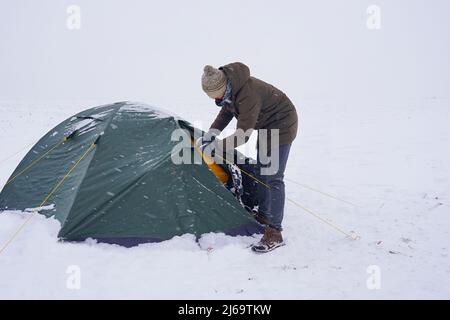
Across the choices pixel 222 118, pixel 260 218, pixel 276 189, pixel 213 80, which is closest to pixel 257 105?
pixel 213 80

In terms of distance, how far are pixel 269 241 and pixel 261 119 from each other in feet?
4.71

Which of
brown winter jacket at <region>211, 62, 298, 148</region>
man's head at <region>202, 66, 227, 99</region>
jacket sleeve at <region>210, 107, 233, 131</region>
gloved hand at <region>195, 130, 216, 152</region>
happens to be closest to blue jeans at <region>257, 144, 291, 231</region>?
brown winter jacket at <region>211, 62, 298, 148</region>

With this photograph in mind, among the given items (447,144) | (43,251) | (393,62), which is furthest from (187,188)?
(393,62)

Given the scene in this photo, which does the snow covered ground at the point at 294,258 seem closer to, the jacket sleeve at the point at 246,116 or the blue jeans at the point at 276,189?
the blue jeans at the point at 276,189

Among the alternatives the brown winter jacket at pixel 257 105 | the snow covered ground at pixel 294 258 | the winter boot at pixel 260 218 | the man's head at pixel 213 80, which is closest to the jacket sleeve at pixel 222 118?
the brown winter jacket at pixel 257 105

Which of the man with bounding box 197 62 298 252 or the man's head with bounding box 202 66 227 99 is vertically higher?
the man's head with bounding box 202 66 227 99

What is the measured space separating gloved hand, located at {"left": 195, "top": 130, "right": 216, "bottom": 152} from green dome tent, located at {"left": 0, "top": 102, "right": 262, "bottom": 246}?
0.41 feet

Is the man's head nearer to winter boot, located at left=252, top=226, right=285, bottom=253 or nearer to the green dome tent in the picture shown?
the green dome tent

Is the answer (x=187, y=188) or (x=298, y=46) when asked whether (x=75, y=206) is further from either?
(x=298, y=46)

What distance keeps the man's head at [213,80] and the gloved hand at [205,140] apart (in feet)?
2.16

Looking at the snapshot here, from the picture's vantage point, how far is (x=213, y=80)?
4.05m

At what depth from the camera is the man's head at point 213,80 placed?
405 centimetres

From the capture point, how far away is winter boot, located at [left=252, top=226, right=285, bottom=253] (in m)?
4.13

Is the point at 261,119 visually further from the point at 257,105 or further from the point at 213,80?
the point at 213,80
